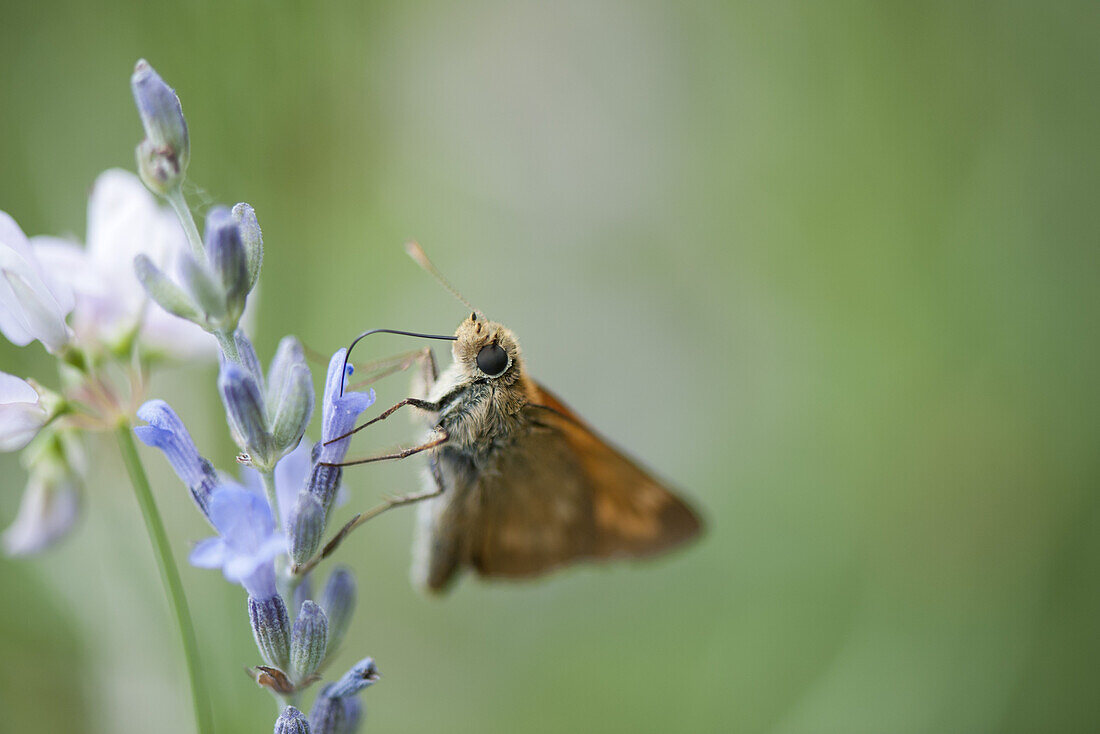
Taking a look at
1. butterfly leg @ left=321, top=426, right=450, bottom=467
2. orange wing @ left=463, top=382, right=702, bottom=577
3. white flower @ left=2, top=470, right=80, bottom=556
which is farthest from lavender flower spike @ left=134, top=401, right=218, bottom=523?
orange wing @ left=463, top=382, right=702, bottom=577

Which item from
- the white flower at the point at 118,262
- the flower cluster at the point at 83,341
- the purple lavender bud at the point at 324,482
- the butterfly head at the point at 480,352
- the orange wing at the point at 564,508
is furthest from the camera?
the orange wing at the point at 564,508

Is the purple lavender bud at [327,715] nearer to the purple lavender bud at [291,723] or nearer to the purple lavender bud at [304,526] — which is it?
the purple lavender bud at [291,723]

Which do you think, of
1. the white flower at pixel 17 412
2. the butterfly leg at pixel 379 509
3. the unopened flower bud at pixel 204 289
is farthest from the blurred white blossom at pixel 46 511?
the unopened flower bud at pixel 204 289

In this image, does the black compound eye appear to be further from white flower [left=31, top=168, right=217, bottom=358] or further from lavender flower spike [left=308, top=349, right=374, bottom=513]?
white flower [left=31, top=168, right=217, bottom=358]

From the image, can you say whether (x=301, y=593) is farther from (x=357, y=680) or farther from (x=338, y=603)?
(x=357, y=680)

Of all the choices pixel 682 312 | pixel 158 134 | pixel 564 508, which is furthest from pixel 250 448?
pixel 682 312

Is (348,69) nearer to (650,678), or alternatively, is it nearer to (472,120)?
(472,120)
